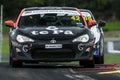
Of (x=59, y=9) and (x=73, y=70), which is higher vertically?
(x=59, y=9)

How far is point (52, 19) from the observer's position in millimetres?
16828

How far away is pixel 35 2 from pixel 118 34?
24.4m

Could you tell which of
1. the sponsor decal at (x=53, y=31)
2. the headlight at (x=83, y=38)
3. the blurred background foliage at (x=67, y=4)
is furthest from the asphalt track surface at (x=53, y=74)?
the blurred background foliage at (x=67, y=4)

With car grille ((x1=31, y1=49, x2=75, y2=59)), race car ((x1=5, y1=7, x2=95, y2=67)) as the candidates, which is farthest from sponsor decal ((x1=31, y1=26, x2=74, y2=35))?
car grille ((x1=31, y1=49, x2=75, y2=59))

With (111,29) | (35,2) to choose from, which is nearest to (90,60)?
(35,2)

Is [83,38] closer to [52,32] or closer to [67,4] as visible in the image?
[52,32]

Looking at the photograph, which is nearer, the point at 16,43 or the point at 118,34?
the point at 16,43

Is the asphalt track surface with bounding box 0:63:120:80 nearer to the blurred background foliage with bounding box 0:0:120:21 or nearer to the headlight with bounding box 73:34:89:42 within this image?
the headlight with bounding box 73:34:89:42

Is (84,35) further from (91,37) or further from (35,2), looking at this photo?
(35,2)

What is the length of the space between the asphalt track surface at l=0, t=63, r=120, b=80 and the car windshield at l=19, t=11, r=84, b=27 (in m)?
1.55

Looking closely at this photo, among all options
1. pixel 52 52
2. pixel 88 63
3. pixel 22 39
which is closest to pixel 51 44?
pixel 52 52

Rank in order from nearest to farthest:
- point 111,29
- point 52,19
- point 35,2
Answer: point 52,19 < point 35,2 < point 111,29

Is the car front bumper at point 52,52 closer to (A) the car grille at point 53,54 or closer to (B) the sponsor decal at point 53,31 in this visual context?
(A) the car grille at point 53,54

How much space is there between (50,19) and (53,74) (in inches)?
118
